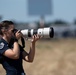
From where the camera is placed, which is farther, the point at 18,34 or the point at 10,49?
the point at 18,34

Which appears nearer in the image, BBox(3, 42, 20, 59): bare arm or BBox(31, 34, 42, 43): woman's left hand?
BBox(3, 42, 20, 59): bare arm

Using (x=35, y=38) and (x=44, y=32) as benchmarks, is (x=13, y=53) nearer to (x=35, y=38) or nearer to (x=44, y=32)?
(x=35, y=38)

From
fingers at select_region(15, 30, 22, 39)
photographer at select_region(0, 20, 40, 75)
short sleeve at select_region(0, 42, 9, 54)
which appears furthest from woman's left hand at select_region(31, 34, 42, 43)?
short sleeve at select_region(0, 42, 9, 54)

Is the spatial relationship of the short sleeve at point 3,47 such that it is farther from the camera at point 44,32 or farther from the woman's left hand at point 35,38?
the camera at point 44,32

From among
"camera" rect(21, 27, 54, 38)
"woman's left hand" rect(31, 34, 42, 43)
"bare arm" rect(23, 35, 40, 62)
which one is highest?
"camera" rect(21, 27, 54, 38)

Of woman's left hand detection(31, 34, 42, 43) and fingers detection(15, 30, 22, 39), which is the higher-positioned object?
fingers detection(15, 30, 22, 39)

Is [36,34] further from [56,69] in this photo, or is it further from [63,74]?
[56,69]

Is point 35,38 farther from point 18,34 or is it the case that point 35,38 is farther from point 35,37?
point 18,34

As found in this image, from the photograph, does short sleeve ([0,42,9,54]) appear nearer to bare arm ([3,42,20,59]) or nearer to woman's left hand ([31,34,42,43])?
bare arm ([3,42,20,59])

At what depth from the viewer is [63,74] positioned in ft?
49.5

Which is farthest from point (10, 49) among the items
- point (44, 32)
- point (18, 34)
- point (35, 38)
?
point (44, 32)

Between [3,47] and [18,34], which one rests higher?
[18,34]

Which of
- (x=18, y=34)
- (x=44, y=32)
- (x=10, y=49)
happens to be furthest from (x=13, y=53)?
(x=44, y=32)

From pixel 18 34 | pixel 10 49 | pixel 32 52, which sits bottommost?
pixel 32 52
